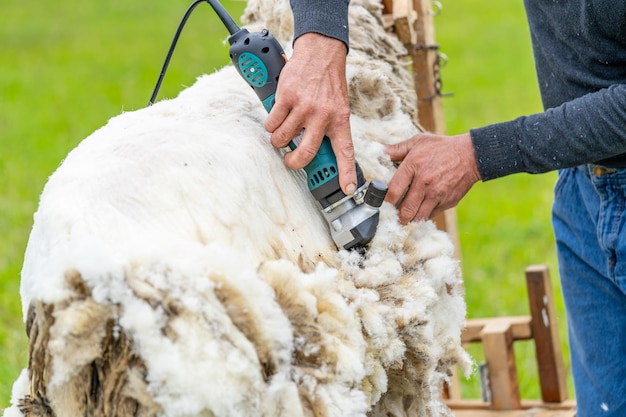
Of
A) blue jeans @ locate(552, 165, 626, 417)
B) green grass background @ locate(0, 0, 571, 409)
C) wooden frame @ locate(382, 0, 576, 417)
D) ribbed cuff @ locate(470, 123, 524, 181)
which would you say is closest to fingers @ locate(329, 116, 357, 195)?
ribbed cuff @ locate(470, 123, 524, 181)

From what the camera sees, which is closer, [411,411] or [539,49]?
[411,411]

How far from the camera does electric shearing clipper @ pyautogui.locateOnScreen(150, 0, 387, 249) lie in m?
1.40

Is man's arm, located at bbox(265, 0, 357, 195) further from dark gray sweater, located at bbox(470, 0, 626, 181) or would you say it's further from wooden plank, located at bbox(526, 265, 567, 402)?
wooden plank, located at bbox(526, 265, 567, 402)

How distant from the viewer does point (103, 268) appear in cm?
109

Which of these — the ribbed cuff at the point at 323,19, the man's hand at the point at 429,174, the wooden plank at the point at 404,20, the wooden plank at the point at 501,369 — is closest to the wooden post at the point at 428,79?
the wooden plank at the point at 404,20

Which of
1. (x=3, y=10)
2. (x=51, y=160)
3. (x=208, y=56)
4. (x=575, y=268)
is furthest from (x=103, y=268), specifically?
(x=3, y=10)

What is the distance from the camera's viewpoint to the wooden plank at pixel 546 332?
8.79 ft

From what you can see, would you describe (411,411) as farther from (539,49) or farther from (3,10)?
(3,10)

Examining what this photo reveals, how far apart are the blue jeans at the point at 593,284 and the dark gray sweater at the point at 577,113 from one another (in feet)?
0.48

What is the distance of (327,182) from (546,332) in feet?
5.09

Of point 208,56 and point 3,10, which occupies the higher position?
point 3,10

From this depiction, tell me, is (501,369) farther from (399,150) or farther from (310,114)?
(310,114)

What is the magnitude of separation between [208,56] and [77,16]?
361 centimetres

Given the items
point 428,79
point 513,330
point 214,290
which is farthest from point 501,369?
point 214,290
